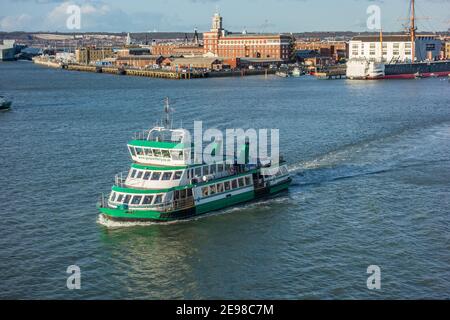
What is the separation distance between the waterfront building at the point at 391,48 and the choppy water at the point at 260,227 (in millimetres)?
71745

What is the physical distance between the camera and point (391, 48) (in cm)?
11300

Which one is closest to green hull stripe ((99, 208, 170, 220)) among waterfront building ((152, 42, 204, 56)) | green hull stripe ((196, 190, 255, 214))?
green hull stripe ((196, 190, 255, 214))

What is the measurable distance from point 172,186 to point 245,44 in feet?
361

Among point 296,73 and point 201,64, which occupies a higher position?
point 201,64

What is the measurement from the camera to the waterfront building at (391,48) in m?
111

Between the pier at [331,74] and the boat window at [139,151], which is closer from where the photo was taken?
the boat window at [139,151]

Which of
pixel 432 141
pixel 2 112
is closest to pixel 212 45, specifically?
pixel 2 112

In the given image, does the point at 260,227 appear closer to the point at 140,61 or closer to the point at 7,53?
the point at 140,61

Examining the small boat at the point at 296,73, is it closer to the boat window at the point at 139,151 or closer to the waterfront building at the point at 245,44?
the waterfront building at the point at 245,44

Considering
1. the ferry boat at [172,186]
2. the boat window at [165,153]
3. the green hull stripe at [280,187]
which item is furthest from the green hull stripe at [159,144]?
the green hull stripe at [280,187]

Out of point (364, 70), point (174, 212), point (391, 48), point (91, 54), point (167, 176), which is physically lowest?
point (174, 212)

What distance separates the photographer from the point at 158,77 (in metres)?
102

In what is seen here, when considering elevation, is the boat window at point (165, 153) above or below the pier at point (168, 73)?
below
